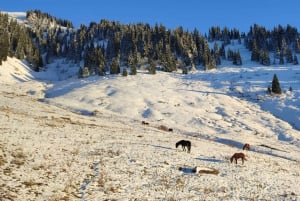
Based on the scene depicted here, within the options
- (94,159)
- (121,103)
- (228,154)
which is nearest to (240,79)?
Result: (121,103)

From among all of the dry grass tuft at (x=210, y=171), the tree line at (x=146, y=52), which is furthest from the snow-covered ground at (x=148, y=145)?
the tree line at (x=146, y=52)

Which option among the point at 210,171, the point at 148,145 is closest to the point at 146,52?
the point at 148,145

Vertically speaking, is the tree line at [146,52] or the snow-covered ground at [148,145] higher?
the tree line at [146,52]

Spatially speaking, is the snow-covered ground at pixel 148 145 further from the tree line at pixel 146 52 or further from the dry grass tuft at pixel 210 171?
the tree line at pixel 146 52

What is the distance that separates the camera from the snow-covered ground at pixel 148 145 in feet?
78.8

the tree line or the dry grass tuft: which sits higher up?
the tree line

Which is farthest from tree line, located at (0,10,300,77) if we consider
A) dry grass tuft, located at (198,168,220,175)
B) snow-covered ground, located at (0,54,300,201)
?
dry grass tuft, located at (198,168,220,175)

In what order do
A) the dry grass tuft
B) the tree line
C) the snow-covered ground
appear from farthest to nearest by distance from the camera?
the tree line
the dry grass tuft
the snow-covered ground

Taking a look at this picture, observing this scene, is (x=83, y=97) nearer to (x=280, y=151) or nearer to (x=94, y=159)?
(x=280, y=151)

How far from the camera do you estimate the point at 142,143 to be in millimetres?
39562

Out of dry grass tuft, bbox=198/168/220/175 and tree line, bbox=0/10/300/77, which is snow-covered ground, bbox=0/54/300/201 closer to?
dry grass tuft, bbox=198/168/220/175

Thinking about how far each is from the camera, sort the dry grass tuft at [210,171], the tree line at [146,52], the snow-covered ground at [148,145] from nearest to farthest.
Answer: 1. the snow-covered ground at [148,145]
2. the dry grass tuft at [210,171]
3. the tree line at [146,52]

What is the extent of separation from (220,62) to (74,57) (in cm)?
6523

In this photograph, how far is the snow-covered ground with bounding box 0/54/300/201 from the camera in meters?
24.0
